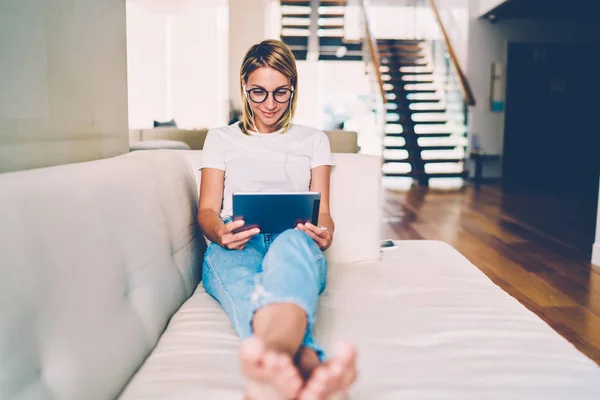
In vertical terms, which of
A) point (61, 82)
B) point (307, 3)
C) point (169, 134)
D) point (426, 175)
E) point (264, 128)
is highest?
point (307, 3)

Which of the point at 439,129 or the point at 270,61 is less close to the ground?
the point at 270,61

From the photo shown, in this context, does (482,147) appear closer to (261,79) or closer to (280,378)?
(261,79)

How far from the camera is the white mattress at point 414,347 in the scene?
93cm

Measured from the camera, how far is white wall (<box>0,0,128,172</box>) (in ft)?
3.67

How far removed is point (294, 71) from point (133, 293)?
0.82m

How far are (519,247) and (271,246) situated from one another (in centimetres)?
305

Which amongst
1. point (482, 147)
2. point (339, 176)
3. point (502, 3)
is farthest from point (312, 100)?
point (339, 176)

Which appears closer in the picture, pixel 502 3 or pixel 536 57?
pixel 502 3

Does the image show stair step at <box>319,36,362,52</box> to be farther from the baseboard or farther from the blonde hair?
the blonde hair

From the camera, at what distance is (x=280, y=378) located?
0.69 metres

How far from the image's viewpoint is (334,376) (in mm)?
694

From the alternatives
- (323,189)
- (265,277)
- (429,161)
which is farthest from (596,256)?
(429,161)

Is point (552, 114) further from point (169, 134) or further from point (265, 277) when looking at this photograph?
point (265, 277)

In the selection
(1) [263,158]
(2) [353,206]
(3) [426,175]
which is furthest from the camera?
(3) [426,175]
